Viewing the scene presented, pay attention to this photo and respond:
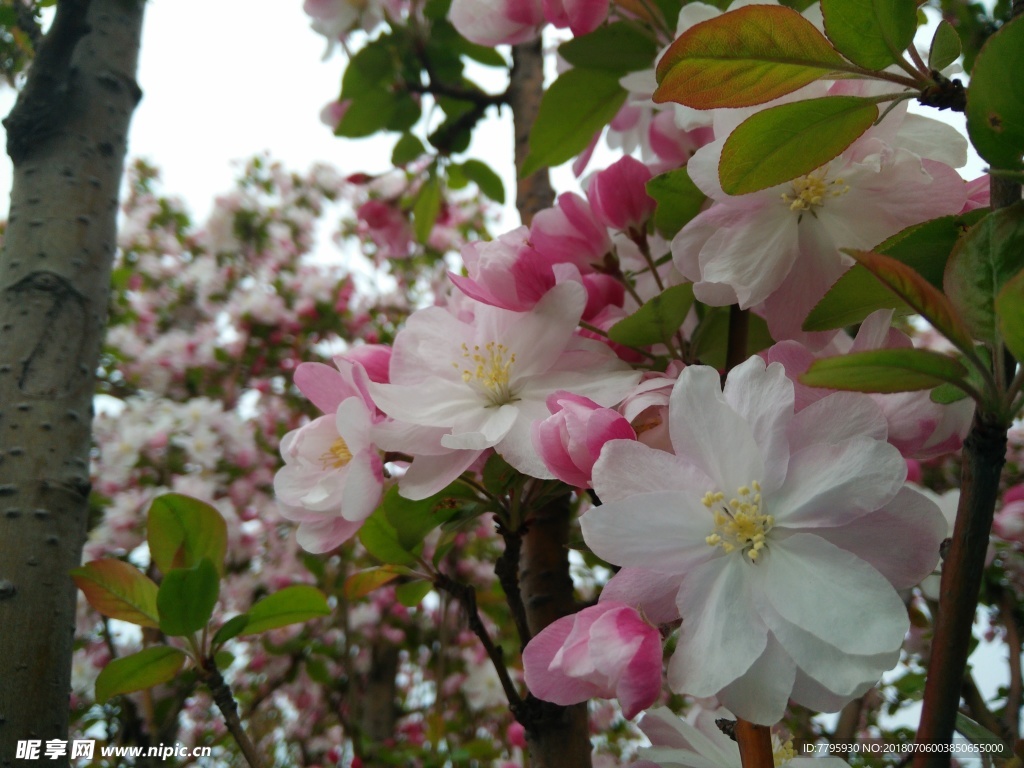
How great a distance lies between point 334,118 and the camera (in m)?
1.35

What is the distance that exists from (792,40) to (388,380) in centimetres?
37

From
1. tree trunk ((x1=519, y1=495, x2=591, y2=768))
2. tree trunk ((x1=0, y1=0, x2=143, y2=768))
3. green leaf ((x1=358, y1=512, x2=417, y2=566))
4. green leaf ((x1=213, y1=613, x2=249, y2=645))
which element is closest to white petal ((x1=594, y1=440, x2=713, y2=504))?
tree trunk ((x1=519, y1=495, x2=591, y2=768))

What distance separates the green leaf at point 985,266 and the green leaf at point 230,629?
Answer: 0.65 m

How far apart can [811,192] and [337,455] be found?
406mm

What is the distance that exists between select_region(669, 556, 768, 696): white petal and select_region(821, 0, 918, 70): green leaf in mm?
293

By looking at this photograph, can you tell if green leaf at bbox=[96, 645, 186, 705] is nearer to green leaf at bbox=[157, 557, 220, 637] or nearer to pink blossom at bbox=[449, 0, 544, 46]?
green leaf at bbox=[157, 557, 220, 637]

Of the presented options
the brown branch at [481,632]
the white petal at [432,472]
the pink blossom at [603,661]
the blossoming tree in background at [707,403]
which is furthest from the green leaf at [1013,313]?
the brown branch at [481,632]

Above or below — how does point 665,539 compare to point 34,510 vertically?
below

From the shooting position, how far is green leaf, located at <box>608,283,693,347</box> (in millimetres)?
528

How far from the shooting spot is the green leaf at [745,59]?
1.33 feet

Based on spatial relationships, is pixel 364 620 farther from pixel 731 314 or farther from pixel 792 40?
pixel 792 40

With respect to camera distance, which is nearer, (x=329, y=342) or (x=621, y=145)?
(x=621, y=145)

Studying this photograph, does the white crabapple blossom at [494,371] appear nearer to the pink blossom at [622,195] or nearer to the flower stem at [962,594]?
the pink blossom at [622,195]

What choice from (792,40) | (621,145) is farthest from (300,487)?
(621,145)
